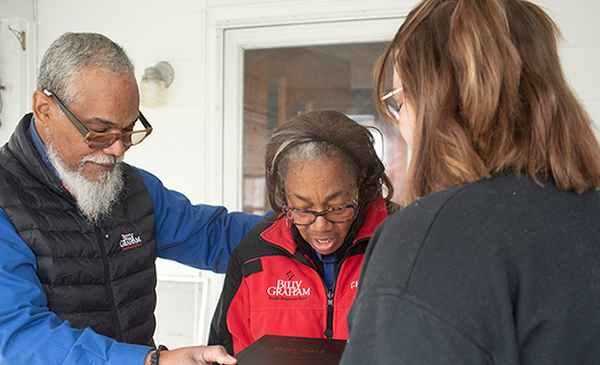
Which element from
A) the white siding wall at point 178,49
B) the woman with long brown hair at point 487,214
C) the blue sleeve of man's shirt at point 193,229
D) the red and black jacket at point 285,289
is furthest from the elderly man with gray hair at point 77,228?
the white siding wall at point 178,49

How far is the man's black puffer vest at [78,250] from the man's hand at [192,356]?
12.3 inches

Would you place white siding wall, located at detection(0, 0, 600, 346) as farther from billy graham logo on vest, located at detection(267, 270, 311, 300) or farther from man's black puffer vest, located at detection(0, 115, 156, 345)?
billy graham logo on vest, located at detection(267, 270, 311, 300)

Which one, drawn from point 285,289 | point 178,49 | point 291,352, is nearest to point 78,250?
point 285,289

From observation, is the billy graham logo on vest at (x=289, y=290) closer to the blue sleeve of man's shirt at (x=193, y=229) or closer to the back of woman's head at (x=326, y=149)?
the back of woman's head at (x=326, y=149)

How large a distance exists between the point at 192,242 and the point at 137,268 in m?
0.32

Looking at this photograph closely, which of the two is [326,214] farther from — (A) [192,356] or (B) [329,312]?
(A) [192,356]

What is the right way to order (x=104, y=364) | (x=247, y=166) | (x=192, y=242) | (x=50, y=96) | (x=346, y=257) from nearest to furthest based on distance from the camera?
(x=104, y=364)
(x=50, y=96)
(x=346, y=257)
(x=192, y=242)
(x=247, y=166)

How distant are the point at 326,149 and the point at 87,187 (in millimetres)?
711

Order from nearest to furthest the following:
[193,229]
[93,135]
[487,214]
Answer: [487,214] → [93,135] → [193,229]

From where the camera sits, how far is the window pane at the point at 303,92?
2.70 meters

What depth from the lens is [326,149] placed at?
139 centimetres

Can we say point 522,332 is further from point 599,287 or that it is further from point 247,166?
point 247,166

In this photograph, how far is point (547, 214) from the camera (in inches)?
21.1

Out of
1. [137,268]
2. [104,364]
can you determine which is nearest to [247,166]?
[137,268]
